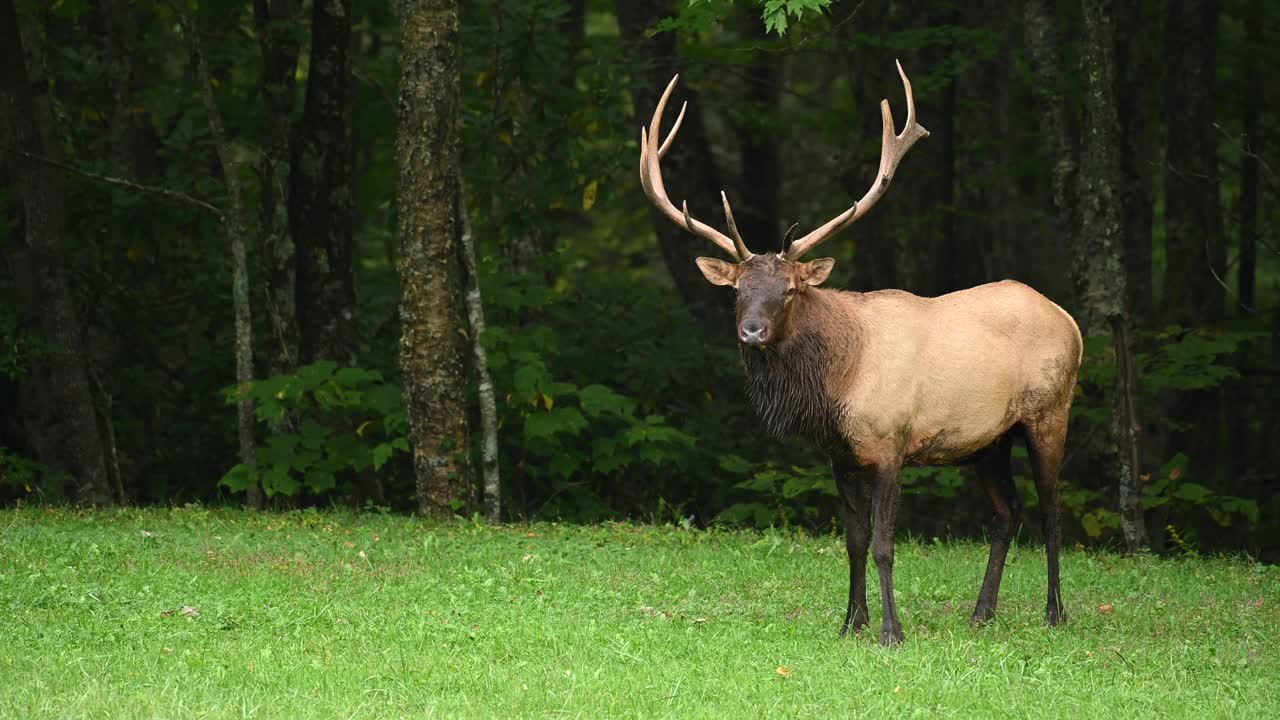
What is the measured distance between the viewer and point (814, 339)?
8.55 m

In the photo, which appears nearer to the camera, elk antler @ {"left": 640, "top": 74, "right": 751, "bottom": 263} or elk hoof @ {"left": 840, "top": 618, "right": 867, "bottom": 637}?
elk hoof @ {"left": 840, "top": 618, "right": 867, "bottom": 637}

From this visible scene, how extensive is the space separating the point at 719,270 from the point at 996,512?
7.53 ft

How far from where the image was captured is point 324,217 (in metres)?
15.5

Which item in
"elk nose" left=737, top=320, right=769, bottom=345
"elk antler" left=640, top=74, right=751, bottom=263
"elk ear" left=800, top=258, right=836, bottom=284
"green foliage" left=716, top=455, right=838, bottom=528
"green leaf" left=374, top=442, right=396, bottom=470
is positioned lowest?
"green foliage" left=716, top=455, right=838, bottom=528

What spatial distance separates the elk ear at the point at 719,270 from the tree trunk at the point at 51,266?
7.54m

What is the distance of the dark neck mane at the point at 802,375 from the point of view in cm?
→ 849

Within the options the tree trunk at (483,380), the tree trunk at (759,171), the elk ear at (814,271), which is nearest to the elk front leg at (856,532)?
the elk ear at (814,271)

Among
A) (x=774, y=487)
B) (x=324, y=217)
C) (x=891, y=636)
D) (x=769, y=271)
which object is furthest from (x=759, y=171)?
(x=891, y=636)

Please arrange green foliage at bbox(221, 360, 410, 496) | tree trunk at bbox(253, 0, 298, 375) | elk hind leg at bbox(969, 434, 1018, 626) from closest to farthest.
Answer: elk hind leg at bbox(969, 434, 1018, 626), green foliage at bbox(221, 360, 410, 496), tree trunk at bbox(253, 0, 298, 375)

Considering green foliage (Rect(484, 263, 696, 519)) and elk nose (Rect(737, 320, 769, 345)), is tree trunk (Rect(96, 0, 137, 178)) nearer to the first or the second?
green foliage (Rect(484, 263, 696, 519))

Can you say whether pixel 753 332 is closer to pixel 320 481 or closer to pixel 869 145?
pixel 320 481

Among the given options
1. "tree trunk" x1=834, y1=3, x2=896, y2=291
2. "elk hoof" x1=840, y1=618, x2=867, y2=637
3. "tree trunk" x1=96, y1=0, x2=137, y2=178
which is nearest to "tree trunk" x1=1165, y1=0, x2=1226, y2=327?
"tree trunk" x1=834, y1=3, x2=896, y2=291

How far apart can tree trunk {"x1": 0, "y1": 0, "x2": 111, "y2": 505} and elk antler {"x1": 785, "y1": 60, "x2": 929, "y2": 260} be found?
804 cm

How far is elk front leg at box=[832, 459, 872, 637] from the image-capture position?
334 inches
